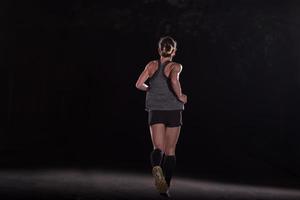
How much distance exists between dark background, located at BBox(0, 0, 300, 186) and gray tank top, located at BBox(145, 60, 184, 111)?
18.6 feet

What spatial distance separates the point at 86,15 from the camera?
62.2ft

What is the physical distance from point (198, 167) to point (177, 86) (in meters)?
4.61

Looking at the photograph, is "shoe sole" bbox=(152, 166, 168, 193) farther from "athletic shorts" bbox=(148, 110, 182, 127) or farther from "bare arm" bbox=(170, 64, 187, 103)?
"bare arm" bbox=(170, 64, 187, 103)

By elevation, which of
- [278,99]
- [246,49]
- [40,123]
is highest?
[246,49]

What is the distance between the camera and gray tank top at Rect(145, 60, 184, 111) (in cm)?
717

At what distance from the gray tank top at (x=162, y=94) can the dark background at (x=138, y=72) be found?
18.6ft

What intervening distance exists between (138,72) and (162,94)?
41.6ft

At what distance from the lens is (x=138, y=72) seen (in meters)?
19.8

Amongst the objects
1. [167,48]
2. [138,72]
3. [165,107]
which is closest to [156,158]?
[165,107]

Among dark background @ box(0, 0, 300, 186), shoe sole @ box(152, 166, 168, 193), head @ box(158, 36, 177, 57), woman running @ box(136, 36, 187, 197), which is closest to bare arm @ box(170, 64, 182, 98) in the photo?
woman running @ box(136, 36, 187, 197)

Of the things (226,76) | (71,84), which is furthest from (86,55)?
(226,76)

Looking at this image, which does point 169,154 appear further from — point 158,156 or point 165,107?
point 165,107

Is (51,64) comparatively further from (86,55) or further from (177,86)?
(177,86)

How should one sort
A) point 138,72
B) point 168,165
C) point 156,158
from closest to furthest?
point 156,158 → point 168,165 → point 138,72
